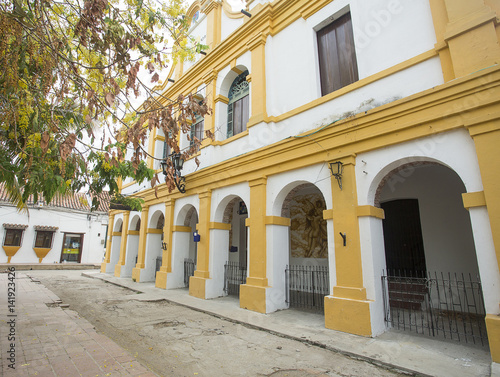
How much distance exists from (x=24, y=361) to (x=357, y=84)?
274 inches

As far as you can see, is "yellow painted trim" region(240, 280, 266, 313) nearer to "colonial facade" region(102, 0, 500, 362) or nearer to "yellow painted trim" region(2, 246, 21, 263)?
"colonial facade" region(102, 0, 500, 362)

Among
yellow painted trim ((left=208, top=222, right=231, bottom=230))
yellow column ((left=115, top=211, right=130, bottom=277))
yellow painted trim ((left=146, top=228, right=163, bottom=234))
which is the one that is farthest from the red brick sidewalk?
yellow column ((left=115, top=211, right=130, bottom=277))

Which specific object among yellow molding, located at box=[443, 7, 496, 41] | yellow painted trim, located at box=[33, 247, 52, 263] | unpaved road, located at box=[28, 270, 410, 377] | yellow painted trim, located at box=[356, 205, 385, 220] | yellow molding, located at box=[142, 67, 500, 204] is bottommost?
unpaved road, located at box=[28, 270, 410, 377]

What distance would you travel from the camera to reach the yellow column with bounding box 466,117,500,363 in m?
4.09

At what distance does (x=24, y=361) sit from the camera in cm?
366

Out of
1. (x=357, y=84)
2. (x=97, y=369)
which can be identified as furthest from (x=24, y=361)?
(x=357, y=84)

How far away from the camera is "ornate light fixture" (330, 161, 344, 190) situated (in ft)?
19.2

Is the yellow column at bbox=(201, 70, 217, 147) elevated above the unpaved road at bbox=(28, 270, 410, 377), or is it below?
above

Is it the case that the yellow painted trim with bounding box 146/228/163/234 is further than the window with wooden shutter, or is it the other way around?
the yellow painted trim with bounding box 146/228/163/234

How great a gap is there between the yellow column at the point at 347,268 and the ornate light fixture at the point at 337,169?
2.8 inches

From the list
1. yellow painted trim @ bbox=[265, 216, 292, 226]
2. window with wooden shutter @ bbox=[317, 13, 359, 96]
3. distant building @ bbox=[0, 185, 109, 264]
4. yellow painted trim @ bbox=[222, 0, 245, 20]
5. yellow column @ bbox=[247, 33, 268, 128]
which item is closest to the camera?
window with wooden shutter @ bbox=[317, 13, 359, 96]

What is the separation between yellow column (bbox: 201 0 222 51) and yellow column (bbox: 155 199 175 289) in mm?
5793

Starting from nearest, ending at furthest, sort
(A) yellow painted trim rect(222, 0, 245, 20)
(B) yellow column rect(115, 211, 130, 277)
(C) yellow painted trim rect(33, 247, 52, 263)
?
(A) yellow painted trim rect(222, 0, 245, 20), (B) yellow column rect(115, 211, 130, 277), (C) yellow painted trim rect(33, 247, 52, 263)

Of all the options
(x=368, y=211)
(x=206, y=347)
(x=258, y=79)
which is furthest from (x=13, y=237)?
(x=368, y=211)
